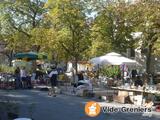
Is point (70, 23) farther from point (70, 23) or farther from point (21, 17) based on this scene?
point (21, 17)

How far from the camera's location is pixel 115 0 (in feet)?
137

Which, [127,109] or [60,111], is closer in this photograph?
[60,111]

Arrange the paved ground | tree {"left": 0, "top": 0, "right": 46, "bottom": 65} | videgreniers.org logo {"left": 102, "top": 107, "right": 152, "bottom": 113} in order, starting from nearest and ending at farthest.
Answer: the paved ground, videgreniers.org logo {"left": 102, "top": 107, "right": 152, "bottom": 113}, tree {"left": 0, "top": 0, "right": 46, "bottom": 65}

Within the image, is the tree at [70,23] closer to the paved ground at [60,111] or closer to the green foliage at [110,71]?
the green foliage at [110,71]

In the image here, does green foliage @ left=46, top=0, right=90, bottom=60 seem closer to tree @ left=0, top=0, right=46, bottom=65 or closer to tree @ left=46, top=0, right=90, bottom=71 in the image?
tree @ left=46, top=0, right=90, bottom=71

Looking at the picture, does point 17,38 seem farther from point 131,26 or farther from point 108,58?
point 108,58

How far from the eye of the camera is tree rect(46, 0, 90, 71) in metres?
38.7

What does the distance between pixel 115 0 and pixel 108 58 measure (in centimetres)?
1265

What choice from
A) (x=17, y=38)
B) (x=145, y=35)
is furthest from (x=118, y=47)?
(x=17, y=38)

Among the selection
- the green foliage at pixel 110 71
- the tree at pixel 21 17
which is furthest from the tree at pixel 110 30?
the tree at pixel 21 17

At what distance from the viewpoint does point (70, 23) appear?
1532 inches

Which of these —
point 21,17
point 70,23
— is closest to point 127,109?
point 70,23

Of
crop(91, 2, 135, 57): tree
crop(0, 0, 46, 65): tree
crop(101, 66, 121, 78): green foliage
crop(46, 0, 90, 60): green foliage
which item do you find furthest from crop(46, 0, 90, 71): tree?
crop(0, 0, 46, 65): tree

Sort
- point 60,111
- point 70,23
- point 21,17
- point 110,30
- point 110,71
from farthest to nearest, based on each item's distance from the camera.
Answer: point 21,17
point 110,30
point 110,71
point 70,23
point 60,111
